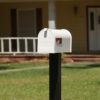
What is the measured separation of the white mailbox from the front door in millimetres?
19610

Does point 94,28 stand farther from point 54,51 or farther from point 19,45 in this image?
point 54,51

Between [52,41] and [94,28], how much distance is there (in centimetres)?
2015

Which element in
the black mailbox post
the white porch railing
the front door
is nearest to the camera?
the black mailbox post

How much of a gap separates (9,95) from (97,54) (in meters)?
12.4

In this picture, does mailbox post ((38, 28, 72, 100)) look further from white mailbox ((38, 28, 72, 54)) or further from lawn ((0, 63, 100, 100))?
lawn ((0, 63, 100, 100))

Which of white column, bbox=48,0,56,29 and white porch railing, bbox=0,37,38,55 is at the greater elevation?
white column, bbox=48,0,56,29

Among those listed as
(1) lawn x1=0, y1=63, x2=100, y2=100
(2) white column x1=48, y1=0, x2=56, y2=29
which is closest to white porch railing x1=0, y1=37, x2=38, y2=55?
(2) white column x1=48, y1=0, x2=56, y2=29

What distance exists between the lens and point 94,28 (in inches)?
969

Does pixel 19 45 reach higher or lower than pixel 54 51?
lower

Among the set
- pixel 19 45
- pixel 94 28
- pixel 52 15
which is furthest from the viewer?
pixel 94 28

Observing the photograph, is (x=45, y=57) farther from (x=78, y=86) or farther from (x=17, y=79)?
(x=78, y=86)

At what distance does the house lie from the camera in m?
24.4

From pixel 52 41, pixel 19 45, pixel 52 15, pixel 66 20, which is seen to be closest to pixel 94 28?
pixel 66 20

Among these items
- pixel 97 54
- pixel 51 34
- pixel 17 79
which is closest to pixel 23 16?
pixel 97 54
